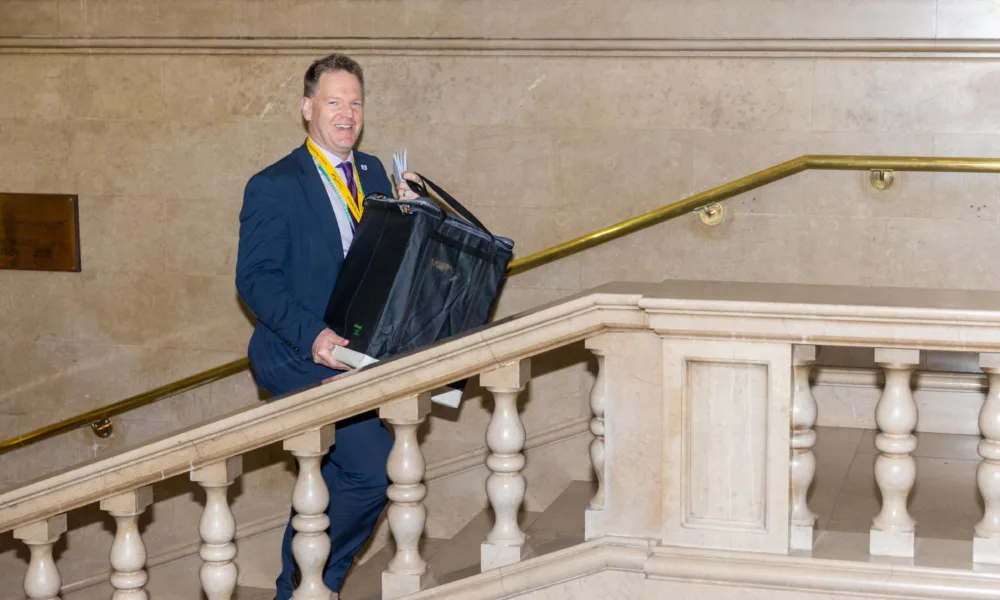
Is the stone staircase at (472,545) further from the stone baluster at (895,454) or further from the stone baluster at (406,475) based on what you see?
the stone baluster at (895,454)

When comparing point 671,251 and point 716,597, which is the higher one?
point 671,251

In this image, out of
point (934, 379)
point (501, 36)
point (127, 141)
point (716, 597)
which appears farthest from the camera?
point (127, 141)

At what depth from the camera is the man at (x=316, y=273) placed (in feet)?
13.5

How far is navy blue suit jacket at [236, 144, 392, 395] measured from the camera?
13.4 feet

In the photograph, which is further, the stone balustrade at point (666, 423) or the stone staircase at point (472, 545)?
the stone staircase at point (472, 545)

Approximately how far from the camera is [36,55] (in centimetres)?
707

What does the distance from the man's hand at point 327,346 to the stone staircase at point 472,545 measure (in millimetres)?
688

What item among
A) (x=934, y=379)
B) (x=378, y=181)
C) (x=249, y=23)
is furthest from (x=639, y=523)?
(x=249, y=23)

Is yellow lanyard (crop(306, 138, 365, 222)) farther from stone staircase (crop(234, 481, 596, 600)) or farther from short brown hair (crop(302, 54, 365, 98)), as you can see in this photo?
stone staircase (crop(234, 481, 596, 600))

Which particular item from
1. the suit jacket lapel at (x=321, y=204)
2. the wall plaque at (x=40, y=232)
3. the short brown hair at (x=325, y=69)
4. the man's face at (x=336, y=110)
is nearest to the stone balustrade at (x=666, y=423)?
the suit jacket lapel at (x=321, y=204)

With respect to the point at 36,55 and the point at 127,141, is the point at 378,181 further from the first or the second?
the point at 36,55

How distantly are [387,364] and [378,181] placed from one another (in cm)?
113

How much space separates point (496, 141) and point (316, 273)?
2360 millimetres

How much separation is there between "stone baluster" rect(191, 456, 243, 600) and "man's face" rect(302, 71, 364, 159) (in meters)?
1.16
